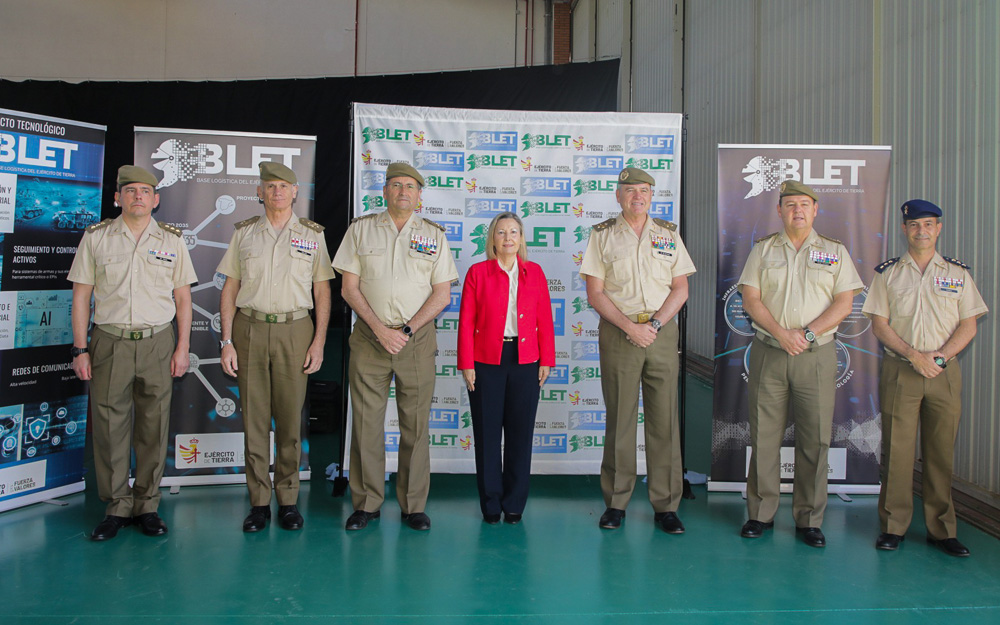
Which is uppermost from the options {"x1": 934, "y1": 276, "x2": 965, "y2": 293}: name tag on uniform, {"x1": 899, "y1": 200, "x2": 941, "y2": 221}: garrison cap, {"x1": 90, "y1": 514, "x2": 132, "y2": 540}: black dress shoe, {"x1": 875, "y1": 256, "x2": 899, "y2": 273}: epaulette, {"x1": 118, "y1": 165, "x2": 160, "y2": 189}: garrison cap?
{"x1": 118, "y1": 165, "x2": 160, "y2": 189}: garrison cap

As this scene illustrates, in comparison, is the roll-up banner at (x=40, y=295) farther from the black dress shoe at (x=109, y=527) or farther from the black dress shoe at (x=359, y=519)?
the black dress shoe at (x=359, y=519)

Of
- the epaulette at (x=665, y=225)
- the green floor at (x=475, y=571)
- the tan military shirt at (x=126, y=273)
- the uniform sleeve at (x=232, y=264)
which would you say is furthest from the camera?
the epaulette at (x=665, y=225)

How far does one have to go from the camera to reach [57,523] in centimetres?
350

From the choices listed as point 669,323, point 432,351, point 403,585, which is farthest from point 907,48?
point 403,585

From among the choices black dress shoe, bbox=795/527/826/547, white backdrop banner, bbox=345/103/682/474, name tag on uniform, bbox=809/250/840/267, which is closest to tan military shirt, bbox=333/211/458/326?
white backdrop banner, bbox=345/103/682/474

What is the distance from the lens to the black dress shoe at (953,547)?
3180mm

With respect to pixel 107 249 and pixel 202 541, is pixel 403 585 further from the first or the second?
pixel 107 249

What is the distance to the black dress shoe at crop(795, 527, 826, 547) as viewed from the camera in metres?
3.30

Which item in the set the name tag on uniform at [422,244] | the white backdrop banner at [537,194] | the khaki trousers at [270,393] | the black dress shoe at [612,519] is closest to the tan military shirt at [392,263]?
the name tag on uniform at [422,244]

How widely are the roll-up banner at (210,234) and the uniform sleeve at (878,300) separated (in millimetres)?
3069

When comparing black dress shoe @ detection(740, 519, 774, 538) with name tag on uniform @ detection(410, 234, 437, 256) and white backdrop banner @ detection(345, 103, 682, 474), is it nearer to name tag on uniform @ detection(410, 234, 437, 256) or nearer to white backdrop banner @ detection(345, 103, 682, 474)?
white backdrop banner @ detection(345, 103, 682, 474)

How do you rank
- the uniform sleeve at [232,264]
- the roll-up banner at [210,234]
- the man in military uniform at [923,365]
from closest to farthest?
the man in military uniform at [923,365], the uniform sleeve at [232,264], the roll-up banner at [210,234]

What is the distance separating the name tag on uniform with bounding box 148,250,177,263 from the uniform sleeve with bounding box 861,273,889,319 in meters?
3.41

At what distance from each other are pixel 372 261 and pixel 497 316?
2.27 ft
